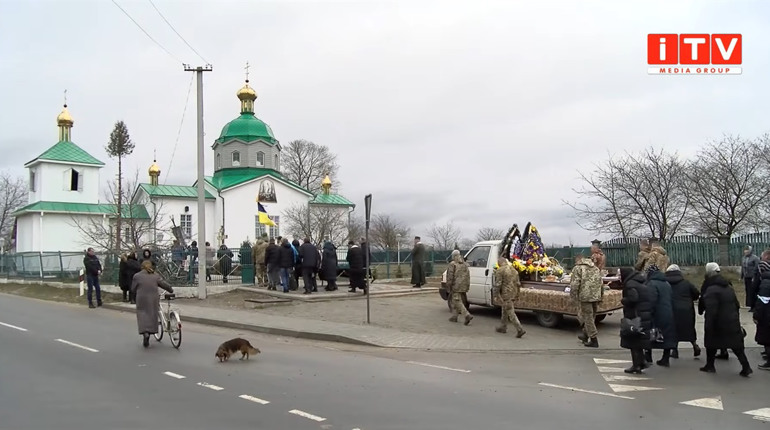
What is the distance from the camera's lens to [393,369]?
31.7 feet

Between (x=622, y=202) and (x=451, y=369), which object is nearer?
(x=451, y=369)

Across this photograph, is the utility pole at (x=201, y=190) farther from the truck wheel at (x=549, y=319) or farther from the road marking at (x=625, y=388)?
the road marking at (x=625, y=388)

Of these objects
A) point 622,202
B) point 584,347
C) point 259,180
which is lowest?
point 584,347

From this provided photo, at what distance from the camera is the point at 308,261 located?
19281 mm

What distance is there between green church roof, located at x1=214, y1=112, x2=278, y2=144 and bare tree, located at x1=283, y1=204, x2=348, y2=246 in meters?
7.46

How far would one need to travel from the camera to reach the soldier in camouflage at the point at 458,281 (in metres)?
14.4

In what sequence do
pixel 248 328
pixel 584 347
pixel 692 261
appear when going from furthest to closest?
pixel 692 261, pixel 248 328, pixel 584 347

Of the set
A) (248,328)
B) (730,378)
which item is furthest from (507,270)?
(248,328)

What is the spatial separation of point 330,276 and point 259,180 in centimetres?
3687

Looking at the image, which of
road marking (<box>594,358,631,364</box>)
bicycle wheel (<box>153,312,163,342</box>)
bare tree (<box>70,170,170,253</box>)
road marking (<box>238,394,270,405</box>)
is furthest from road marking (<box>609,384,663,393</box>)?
bare tree (<box>70,170,170,253</box>)

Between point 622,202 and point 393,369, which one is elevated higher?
point 622,202

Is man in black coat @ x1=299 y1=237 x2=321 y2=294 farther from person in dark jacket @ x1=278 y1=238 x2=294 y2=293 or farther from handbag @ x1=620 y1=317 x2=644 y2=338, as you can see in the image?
handbag @ x1=620 y1=317 x2=644 y2=338

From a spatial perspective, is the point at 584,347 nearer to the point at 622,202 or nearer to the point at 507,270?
the point at 507,270

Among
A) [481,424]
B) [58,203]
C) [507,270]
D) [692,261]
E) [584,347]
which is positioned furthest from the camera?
[58,203]
